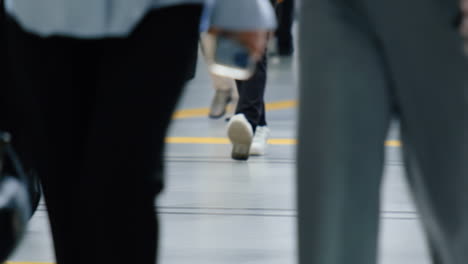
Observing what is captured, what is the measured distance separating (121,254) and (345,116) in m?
0.50

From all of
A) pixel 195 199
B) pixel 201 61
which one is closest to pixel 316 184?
pixel 195 199

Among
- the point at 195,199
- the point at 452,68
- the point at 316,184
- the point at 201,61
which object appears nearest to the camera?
the point at 452,68

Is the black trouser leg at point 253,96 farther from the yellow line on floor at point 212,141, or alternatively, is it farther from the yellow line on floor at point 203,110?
the yellow line on floor at point 203,110

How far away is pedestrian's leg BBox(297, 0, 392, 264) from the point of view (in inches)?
67.7

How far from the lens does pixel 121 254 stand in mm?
1802

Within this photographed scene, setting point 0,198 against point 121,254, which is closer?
point 0,198

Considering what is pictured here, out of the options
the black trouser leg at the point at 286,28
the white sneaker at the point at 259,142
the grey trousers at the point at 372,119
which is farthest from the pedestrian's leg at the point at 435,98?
the black trouser leg at the point at 286,28

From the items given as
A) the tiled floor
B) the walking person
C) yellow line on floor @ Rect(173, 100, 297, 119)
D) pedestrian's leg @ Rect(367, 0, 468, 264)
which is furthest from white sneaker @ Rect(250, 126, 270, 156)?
pedestrian's leg @ Rect(367, 0, 468, 264)

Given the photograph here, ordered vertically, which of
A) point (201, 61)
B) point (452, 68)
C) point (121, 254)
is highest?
point (452, 68)

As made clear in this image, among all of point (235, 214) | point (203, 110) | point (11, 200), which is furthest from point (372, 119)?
point (203, 110)

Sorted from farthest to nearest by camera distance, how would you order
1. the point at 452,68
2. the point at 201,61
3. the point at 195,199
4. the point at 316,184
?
the point at 201,61 < the point at 195,199 < the point at 316,184 < the point at 452,68

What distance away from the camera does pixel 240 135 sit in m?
4.80

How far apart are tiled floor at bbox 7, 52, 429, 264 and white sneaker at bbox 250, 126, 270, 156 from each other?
0.20 feet

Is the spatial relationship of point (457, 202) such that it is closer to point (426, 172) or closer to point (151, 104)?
point (426, 172)
